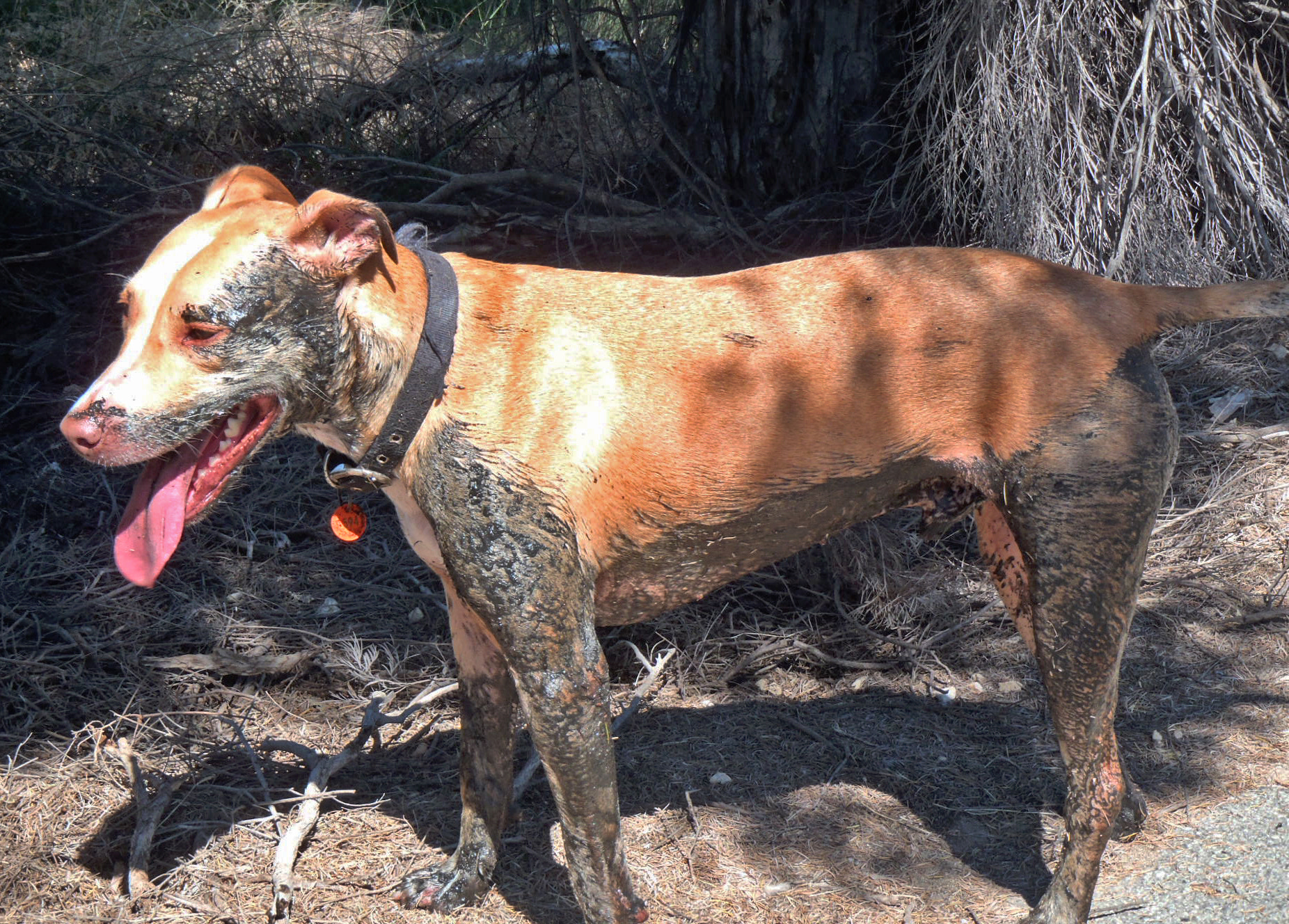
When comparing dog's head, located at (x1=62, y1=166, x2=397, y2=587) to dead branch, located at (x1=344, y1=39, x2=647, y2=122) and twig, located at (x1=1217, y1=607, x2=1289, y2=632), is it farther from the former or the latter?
dead branch, located at (x1=344, y1=39, x2=647, y2=122)

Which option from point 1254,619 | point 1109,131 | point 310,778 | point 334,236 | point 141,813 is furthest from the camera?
point 1109,131

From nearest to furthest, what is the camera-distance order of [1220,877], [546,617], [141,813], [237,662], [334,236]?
[334,236]
[546,617]
[1220,877]
[141,813]
[237,662]

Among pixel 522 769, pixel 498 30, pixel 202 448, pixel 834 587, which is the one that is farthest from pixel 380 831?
pixel 498 30

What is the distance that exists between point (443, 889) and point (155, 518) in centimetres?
137

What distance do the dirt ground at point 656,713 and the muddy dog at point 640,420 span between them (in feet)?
1.92

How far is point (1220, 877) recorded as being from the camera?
3.14 metres

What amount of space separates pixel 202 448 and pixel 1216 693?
A: 11.1ft

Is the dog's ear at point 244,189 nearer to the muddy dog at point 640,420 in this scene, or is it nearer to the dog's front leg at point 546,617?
the muddy dog at point 640,420

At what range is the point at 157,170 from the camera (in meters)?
5.49

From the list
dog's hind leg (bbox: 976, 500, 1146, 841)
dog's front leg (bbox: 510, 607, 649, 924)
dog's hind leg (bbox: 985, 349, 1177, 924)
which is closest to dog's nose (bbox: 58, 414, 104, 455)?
dog's front leg (bbox: 510, 607, 649, 924)

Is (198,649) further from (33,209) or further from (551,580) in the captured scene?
(33,209)

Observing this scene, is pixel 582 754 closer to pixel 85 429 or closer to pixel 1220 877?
pixel 85 429

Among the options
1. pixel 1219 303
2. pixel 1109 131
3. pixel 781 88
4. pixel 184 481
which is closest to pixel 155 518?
pixel 184 481

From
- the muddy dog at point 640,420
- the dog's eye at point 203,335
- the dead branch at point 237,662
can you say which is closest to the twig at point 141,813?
the dead branch at point 237,662
